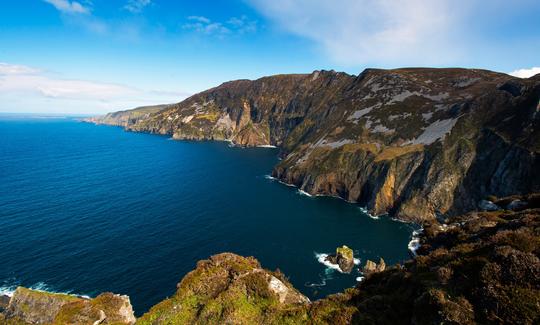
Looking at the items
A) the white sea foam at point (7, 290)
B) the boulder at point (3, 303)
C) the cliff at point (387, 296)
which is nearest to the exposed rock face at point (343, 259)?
the cliff at point (387, 296)

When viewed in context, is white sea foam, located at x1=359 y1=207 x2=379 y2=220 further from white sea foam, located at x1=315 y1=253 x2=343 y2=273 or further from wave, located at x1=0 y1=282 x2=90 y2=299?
wave, located at x1=0 y1=282 x2=90 y2=299

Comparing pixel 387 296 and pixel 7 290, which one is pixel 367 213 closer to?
pixel 387 296

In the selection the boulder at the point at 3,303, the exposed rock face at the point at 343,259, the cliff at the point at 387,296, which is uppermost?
the cliff at the point at 387,296

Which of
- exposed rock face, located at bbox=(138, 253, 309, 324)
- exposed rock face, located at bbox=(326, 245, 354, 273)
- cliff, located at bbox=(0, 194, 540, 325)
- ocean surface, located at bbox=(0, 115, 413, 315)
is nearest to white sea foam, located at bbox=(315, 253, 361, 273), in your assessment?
ocean surface, located at bbox=(0, 115, 413, 315)

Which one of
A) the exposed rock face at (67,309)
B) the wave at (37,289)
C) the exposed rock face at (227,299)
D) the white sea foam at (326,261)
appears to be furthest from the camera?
the white sea foam at (326,261)

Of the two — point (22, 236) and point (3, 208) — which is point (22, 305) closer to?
point (22, 236)

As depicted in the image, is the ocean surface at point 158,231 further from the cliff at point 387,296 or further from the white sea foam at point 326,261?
the cliff at point 387,296
